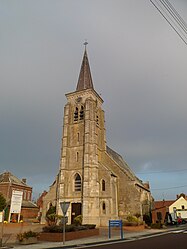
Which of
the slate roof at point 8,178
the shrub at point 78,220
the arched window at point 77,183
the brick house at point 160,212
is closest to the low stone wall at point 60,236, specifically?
the shrub at point 78,220

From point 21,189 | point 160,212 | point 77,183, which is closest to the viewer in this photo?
point 77,183

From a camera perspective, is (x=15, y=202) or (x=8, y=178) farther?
(x=8, y=178)

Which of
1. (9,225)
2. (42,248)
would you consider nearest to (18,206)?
(42,248)

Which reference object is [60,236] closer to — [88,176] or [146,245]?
[146,245]

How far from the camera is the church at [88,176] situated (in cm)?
3198

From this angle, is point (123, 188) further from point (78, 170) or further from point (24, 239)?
point (24, 239)

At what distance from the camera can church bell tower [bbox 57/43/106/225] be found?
31.8 m

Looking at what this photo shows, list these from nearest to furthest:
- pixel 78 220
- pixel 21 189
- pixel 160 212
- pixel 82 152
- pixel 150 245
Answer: pixel 150 245 < pixel 78 220 < pixel 82 152 < pixel 160 212 < pixel 21 189

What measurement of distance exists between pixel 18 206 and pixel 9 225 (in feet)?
51.5

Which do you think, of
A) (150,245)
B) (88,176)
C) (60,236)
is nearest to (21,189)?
(88,176)

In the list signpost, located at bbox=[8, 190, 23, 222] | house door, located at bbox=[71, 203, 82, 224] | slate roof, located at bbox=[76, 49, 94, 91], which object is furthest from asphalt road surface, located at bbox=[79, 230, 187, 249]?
slate roof, located at bbox=[76, 49, 94, 91]

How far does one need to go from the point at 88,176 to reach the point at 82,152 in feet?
14.3

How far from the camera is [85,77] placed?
43.8m

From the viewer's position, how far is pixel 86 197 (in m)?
31.3
